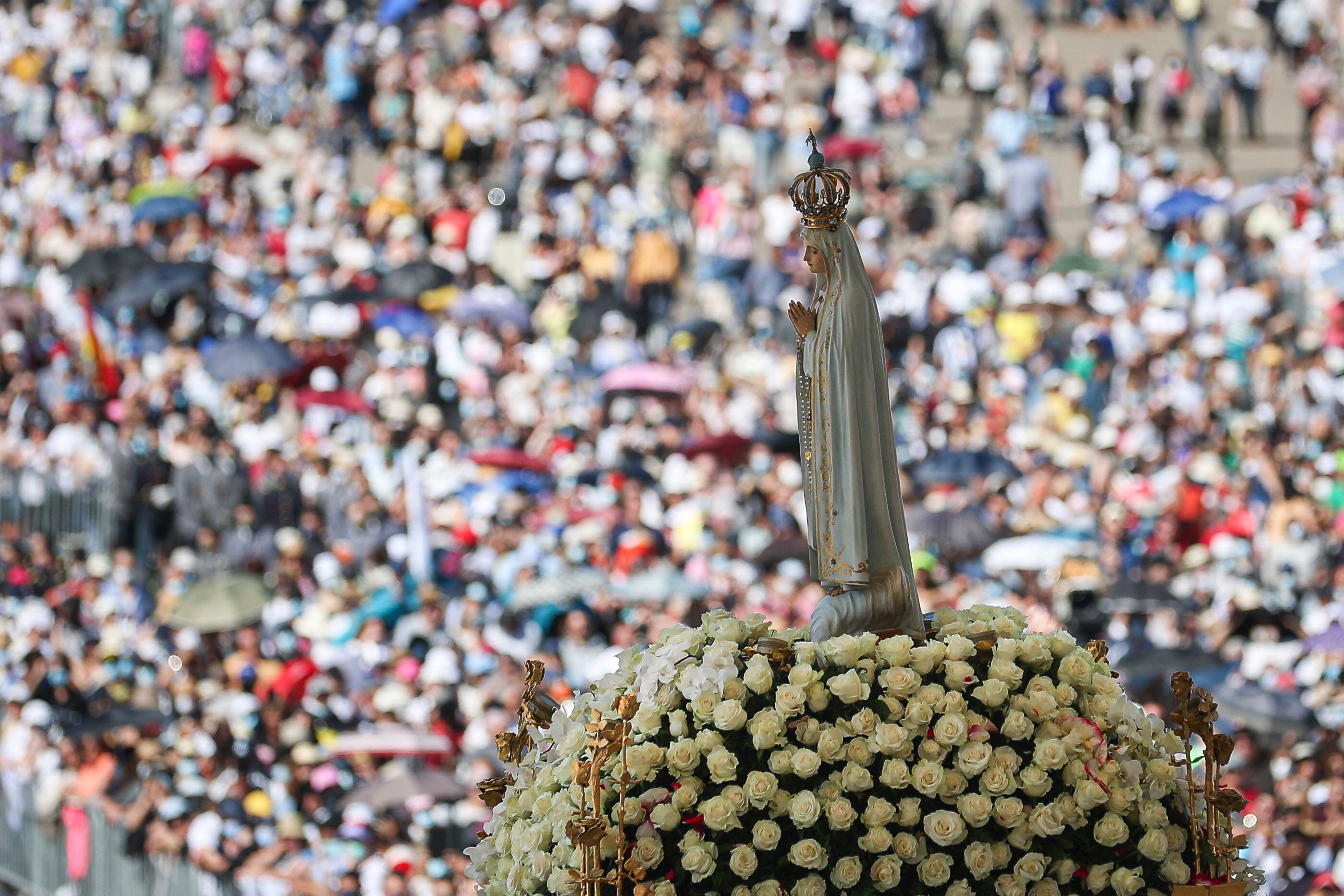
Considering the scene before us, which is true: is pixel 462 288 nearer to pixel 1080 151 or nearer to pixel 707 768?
pixel 1080 151

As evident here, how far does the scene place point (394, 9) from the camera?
95.0ft

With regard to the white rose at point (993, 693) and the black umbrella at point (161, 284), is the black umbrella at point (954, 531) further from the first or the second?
the white rose at point (993, 693)

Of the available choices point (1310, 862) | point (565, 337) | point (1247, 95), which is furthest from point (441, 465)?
point (1247, 95)

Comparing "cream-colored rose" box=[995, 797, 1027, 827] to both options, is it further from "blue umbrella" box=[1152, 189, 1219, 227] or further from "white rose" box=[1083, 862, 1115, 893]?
"blue umbrella" box=[1152, 189, 1219, 227]

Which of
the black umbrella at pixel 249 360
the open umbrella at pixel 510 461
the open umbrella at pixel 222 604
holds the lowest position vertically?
the open umbrella at pixel 222 604

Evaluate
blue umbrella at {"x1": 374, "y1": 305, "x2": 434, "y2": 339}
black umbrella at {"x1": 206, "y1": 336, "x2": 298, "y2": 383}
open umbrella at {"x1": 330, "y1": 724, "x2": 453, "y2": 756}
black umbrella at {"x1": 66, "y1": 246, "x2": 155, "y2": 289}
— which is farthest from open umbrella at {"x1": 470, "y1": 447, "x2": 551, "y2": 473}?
black umbrella at {"x1": 66, "y1": 246, "x2": 155, "y2": 289}

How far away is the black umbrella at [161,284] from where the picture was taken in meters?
22.4

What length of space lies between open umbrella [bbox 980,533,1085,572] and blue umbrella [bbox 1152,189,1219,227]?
777 centimetres

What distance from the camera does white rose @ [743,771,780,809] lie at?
16.6 ft

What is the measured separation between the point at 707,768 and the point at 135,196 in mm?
21797

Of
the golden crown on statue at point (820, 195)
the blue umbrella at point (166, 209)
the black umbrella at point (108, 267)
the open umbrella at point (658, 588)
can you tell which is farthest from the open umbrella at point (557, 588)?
the golden crown on statue at point (820, 195)

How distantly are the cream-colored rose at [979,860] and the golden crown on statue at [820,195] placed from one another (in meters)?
1.75

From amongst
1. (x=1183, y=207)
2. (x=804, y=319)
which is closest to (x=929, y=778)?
(x=804, y=319)

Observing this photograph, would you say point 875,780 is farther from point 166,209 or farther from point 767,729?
point 166,209
